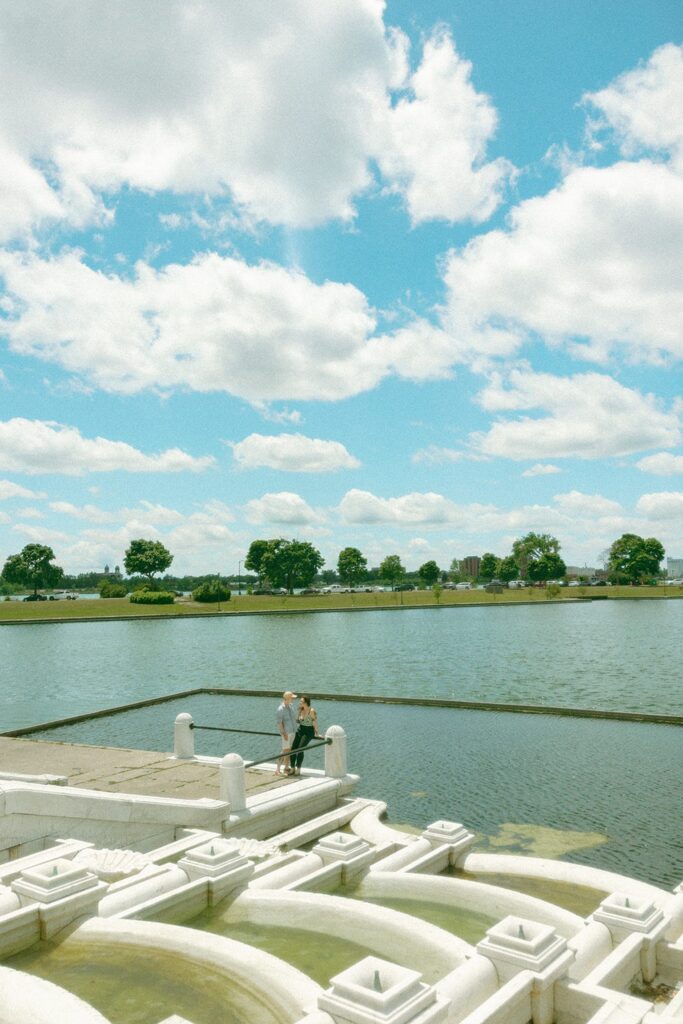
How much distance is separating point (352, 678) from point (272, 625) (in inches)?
1491

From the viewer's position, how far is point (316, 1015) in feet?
18.0

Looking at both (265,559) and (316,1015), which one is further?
(265,559)

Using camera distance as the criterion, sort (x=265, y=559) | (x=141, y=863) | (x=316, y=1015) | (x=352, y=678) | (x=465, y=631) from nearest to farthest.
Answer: (x=316, y=1015) < (x=141, y=863) < (x=352, y=678) < (x=465, y=631) < (x=265, y=559)

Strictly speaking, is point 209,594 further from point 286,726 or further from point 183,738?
point 286,726

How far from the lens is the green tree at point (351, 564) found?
164m

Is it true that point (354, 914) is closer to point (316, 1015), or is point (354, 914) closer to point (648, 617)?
point (316, 1015)

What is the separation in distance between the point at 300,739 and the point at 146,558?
122m

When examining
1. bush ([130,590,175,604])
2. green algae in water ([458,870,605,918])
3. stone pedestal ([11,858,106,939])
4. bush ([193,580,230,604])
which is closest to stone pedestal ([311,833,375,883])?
green algae in water ([458,870,605,918])

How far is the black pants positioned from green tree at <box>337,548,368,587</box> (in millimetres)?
147638

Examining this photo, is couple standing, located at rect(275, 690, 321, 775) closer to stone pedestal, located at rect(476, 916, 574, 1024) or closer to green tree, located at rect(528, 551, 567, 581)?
stone pedestal, located at rect(476, 916, 574, 1024)

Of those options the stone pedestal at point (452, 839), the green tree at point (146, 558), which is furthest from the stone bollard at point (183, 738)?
the green tree at point (146, 558)

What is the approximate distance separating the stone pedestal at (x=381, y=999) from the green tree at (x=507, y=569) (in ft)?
597

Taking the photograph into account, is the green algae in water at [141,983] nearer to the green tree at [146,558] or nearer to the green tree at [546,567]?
the green tree at [146,558]

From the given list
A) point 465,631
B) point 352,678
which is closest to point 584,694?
point 352,678
